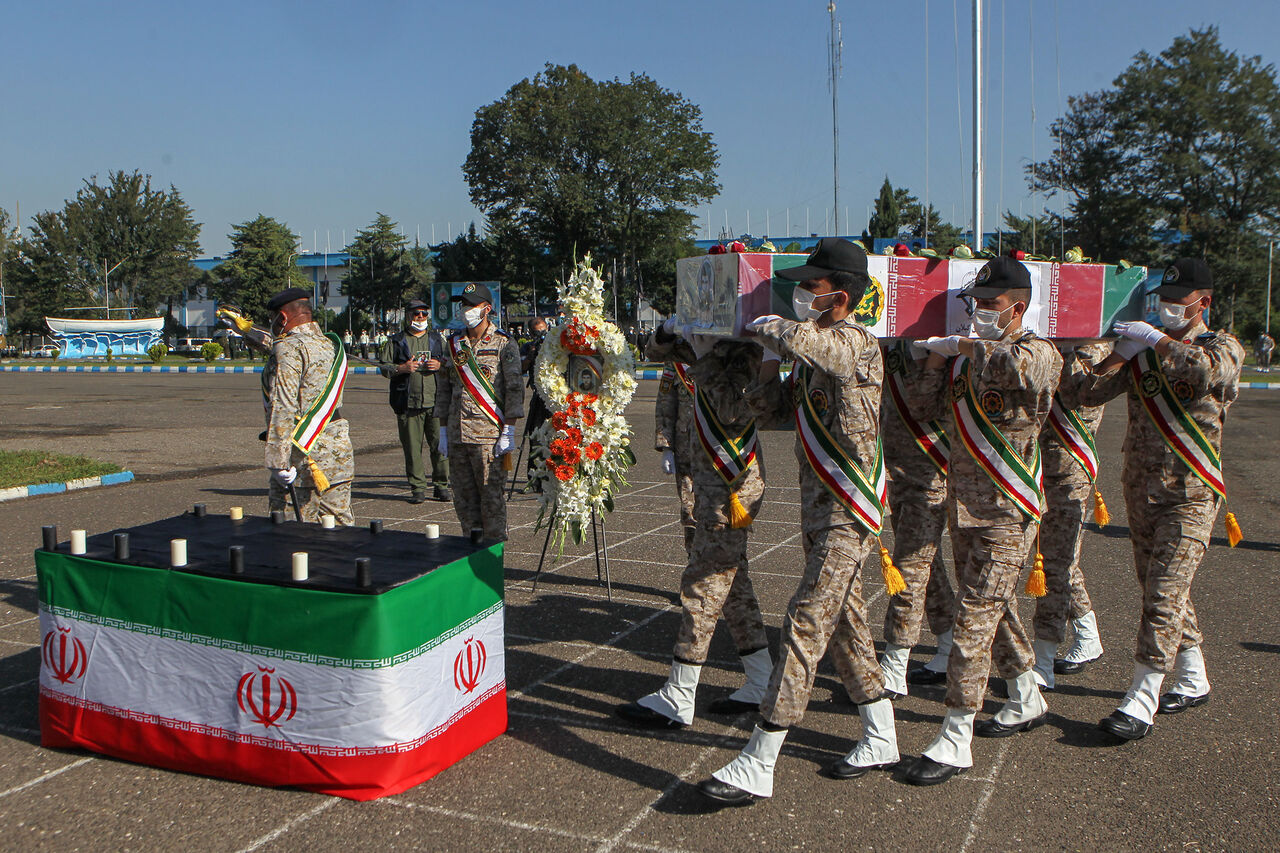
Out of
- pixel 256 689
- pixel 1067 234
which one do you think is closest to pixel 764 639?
pixel 256 689

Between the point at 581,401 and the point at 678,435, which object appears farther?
the point at 678,435

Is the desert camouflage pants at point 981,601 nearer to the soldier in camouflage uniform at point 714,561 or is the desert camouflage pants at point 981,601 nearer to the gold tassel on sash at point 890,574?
the gold tassel on sash at point 890,574

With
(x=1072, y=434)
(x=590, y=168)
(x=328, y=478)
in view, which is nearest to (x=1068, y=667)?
(x=1072, y=434)

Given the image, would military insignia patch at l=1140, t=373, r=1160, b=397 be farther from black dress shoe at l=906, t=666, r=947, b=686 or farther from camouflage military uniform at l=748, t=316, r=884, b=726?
black dress shoe at l=906, t=666, r=947, b=686

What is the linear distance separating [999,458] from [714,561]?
4.29 feet

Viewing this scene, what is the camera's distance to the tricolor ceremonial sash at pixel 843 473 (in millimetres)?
3959

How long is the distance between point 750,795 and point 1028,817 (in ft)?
3.50

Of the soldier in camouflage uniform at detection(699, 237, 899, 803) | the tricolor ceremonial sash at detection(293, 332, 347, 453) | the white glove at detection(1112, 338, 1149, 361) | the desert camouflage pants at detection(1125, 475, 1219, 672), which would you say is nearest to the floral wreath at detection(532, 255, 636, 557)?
the tricolor ceremonial sash at detection(293, 332, 347, 453)

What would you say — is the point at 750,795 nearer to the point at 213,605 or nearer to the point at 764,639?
the point at 764,639

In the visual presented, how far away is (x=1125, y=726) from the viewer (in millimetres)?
4461

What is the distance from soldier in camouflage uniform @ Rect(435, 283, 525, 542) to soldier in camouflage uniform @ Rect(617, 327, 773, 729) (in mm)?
2637

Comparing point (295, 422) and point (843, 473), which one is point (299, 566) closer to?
point (843, 473)

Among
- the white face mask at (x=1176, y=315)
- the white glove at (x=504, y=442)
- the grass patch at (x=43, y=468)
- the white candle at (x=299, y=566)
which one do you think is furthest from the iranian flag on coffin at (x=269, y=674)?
the grass patch at (x=43, y=468)

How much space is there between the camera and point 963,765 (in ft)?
13.4
